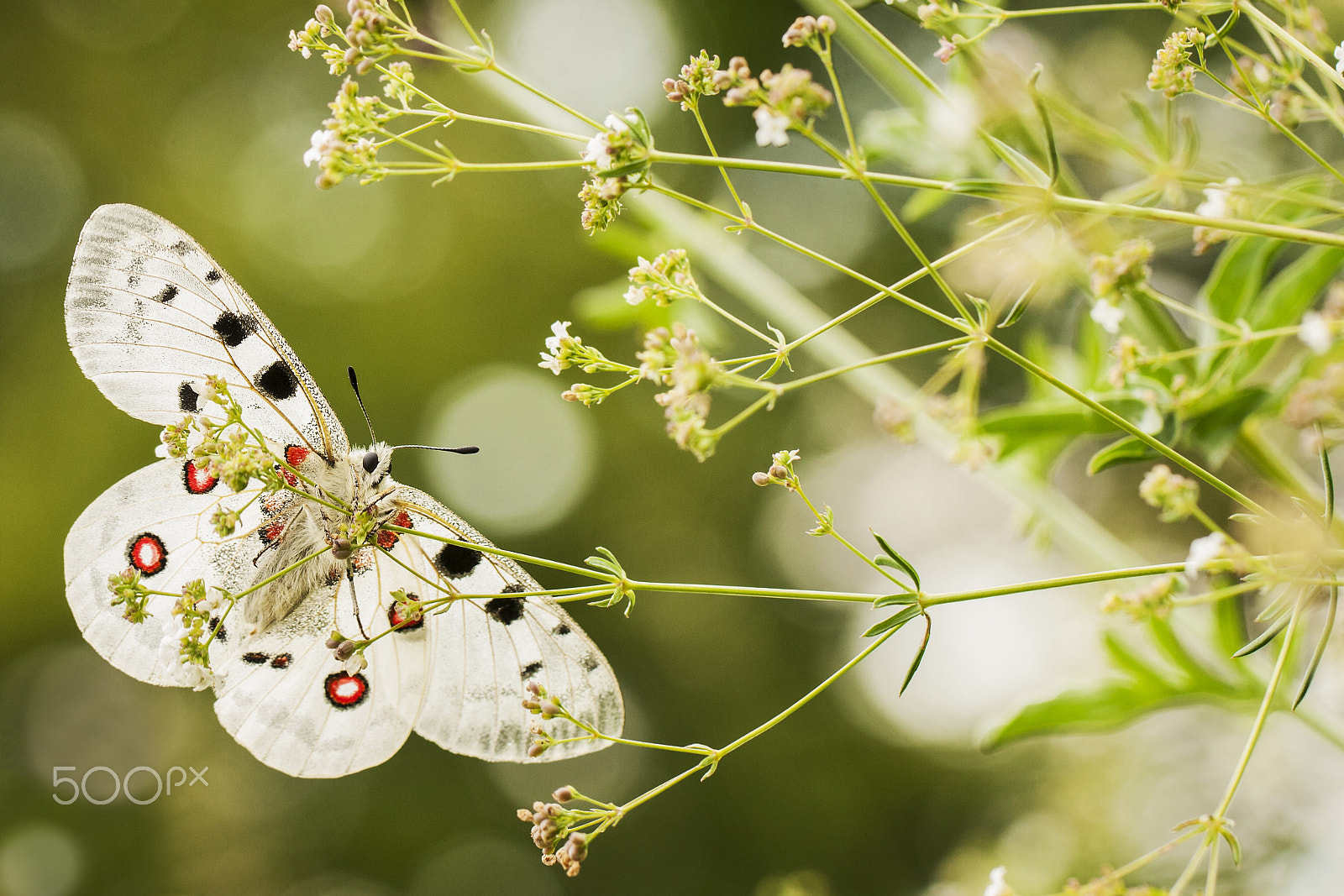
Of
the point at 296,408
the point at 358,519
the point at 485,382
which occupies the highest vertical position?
the point at 358,519

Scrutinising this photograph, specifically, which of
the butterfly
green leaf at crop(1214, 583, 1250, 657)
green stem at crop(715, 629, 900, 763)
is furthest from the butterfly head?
green leaf at crop(1214, 583, 1250, 657)

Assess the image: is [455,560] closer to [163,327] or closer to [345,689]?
[345,689]

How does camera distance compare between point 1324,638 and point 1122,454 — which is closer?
point 1324,638

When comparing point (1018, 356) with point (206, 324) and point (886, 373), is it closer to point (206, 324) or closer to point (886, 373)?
point (886, 373)

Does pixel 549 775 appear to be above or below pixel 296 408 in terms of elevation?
below

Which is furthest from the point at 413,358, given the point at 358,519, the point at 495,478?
the point at 358,519

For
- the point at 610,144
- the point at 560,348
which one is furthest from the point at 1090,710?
the point at 610,144
